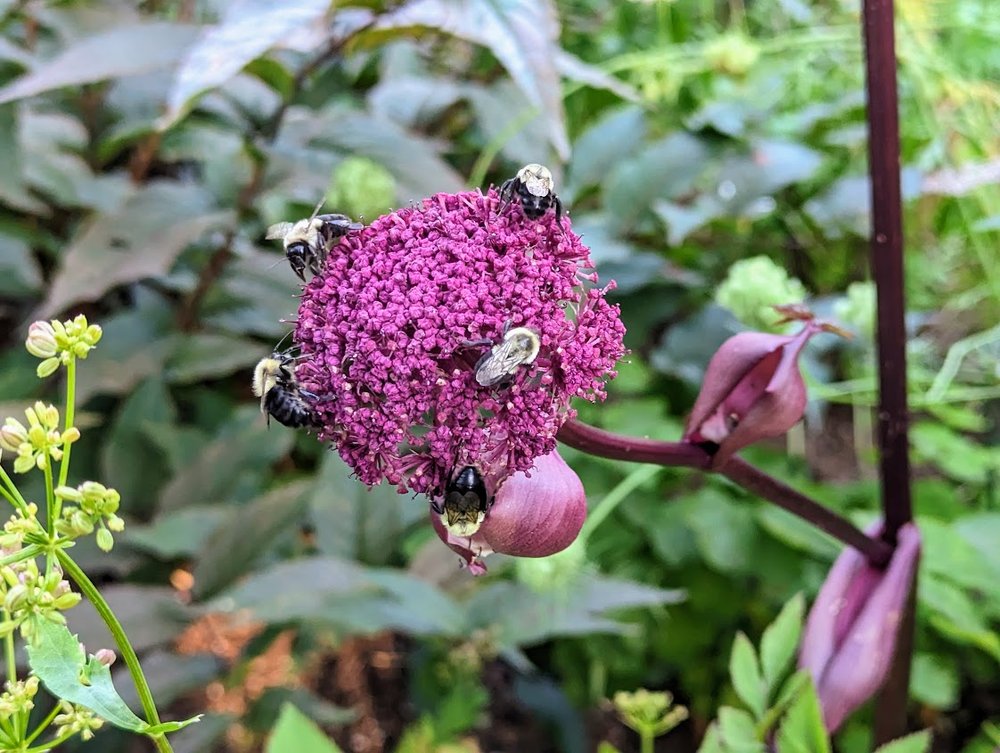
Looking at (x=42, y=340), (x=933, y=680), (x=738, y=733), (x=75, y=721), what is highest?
(x=42, y=340)

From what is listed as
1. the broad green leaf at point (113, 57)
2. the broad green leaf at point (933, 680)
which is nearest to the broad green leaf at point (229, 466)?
the broad green leaf at point (113, 57)

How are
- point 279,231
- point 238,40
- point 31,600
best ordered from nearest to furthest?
1. point 31,600
2. point 279,231
3. point 238,40

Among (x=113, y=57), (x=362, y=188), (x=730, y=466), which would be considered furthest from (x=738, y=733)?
(x=113, y=57)

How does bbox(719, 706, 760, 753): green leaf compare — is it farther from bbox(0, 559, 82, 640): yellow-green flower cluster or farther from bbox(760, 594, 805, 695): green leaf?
bbox(0, 559, 82, 640): yellow-green flower cluster

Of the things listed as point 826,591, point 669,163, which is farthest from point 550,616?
point 669,163

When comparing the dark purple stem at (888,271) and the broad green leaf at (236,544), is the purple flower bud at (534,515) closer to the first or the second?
Result: the dark purple stem at (888,271)

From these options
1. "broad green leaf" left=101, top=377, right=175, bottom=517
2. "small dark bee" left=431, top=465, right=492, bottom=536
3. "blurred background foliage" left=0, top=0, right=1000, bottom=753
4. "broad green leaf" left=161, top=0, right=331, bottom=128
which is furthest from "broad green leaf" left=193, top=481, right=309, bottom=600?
"small dark bee" left=431, top=465, right=492, bottom=536

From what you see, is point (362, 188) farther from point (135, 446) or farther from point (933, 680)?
point (933, 680)

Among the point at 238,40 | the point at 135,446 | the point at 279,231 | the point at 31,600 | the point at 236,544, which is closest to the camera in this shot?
the point at 31,600
